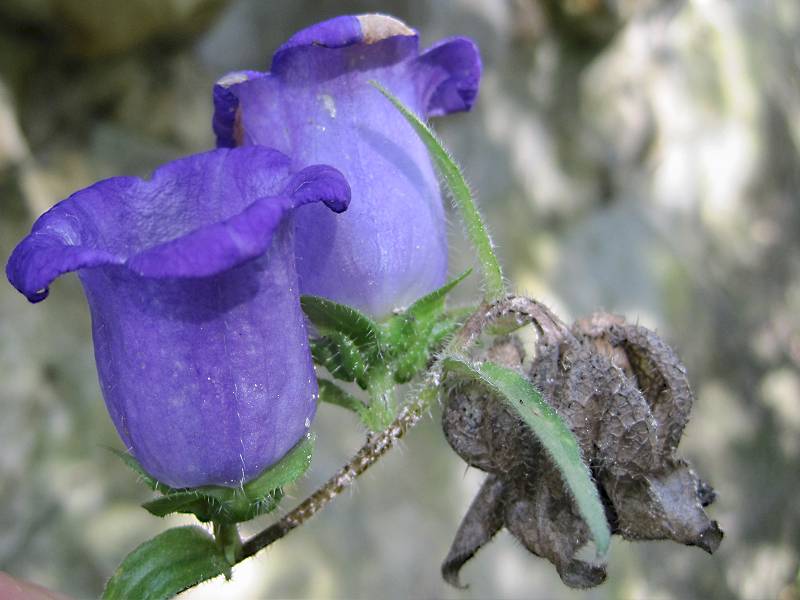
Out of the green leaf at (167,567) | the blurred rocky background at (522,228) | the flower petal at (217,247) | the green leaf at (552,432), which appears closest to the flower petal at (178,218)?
the flower petal at (217,247)

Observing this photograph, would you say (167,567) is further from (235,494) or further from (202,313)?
(202,313)

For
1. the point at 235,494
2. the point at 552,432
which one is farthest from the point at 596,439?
the point at 235,494

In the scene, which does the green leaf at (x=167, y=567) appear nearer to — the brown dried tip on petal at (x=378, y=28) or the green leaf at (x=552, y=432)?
the green leaf at (x=552, y=432)

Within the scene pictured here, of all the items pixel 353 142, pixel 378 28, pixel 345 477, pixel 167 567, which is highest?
pixel 378 28

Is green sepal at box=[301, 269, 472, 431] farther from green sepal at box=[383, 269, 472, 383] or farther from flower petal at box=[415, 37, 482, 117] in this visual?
flower petal at box=[415, 37, 482, 117]

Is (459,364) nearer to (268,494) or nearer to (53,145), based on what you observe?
(268,494)

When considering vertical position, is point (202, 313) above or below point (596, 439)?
above

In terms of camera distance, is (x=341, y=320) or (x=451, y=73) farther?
(x=451, y=73)
